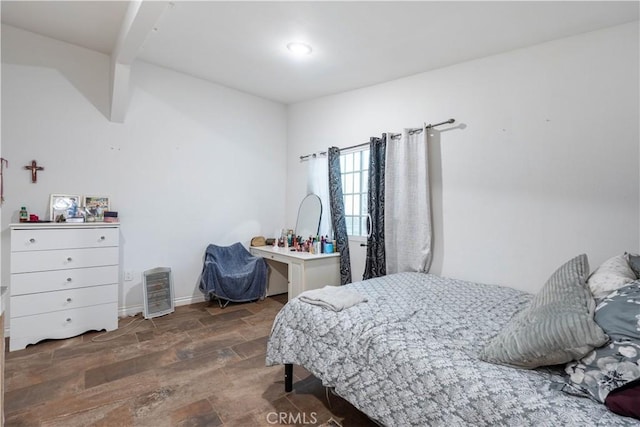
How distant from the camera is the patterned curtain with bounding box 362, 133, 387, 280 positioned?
10.6 ft

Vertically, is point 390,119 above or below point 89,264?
above

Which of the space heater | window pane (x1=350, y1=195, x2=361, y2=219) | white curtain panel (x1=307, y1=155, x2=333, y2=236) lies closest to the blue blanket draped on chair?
the space heater

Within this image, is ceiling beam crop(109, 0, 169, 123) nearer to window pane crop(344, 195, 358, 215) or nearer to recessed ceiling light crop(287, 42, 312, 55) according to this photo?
recessed ceiling light crop(287, 42, 312, 55)

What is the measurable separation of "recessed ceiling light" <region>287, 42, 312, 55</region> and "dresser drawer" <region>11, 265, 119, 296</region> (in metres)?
2.58

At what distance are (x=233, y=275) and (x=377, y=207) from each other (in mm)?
1836

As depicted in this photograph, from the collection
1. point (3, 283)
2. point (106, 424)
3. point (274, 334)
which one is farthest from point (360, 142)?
point (3, 283)

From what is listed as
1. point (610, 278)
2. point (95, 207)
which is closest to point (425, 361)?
point (610, 278)

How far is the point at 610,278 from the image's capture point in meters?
1.53

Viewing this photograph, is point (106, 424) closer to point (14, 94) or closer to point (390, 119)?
point (14, 94)

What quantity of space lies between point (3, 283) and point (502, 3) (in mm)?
4496

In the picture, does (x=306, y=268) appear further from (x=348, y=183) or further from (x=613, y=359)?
(x=613, y=359)

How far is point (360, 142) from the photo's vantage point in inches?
141

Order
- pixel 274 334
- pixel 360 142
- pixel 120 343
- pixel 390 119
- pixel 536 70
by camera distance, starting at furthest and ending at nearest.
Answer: pixel 360 142 → pixel 390 119 → pixel 120 343 → pixel 536 70 → pixel 274 334

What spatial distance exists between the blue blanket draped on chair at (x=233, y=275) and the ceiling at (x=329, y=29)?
83.0 inches
